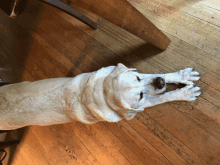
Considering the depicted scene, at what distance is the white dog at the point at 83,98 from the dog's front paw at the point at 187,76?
0.11m

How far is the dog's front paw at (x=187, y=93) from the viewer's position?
134 cm

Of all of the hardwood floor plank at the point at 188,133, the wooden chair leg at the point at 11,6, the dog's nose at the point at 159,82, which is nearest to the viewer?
the dog's nose at the point at 159,82

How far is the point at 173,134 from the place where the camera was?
4.75 feet

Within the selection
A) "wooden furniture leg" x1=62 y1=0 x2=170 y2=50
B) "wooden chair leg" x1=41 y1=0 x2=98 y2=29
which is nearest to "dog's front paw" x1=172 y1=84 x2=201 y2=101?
"wooden furniture leg" x1=62 y1=0 x2=170 y2=50

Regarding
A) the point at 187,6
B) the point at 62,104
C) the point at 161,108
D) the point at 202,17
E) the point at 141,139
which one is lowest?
the point at 141,139

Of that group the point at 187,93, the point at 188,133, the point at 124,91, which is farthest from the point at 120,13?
the point at 188,133

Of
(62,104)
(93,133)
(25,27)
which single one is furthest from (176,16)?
(25,27)

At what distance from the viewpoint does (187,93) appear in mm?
1364

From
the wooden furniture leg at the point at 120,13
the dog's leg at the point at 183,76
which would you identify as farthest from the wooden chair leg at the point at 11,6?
the dog's leg at the point at 183,76

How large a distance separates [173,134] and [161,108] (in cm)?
28

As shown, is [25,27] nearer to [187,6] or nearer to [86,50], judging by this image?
[86,50]

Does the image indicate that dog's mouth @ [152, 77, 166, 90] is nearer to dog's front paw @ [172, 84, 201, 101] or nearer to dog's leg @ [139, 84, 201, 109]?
dog's leg @ [139, 84, 201, 109]

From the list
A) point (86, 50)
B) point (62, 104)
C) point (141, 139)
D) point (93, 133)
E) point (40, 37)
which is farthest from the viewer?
point (40, 37)

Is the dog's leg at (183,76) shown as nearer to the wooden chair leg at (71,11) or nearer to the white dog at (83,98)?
the white dog at (83,98)
